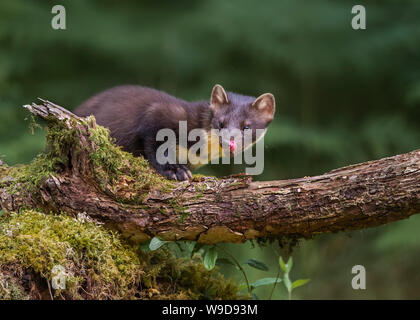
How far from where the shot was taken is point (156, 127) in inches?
146

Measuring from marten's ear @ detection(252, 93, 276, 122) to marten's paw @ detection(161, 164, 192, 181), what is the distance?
77cm

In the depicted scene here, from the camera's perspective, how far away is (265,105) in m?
3.97

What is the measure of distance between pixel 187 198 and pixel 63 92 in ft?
13.0

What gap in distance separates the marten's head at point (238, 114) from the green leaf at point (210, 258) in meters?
0.98

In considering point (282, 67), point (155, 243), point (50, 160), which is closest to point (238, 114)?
point (155, 243)

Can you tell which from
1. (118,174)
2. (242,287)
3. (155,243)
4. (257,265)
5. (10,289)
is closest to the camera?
(10,289)

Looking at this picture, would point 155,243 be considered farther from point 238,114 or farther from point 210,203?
point 238,114

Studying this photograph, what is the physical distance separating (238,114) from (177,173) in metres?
0.70

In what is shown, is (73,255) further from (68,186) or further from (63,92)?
(63,92)

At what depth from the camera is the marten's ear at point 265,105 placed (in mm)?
3908

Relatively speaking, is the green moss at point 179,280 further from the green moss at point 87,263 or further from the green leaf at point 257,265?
the green leaf at point 257,265
